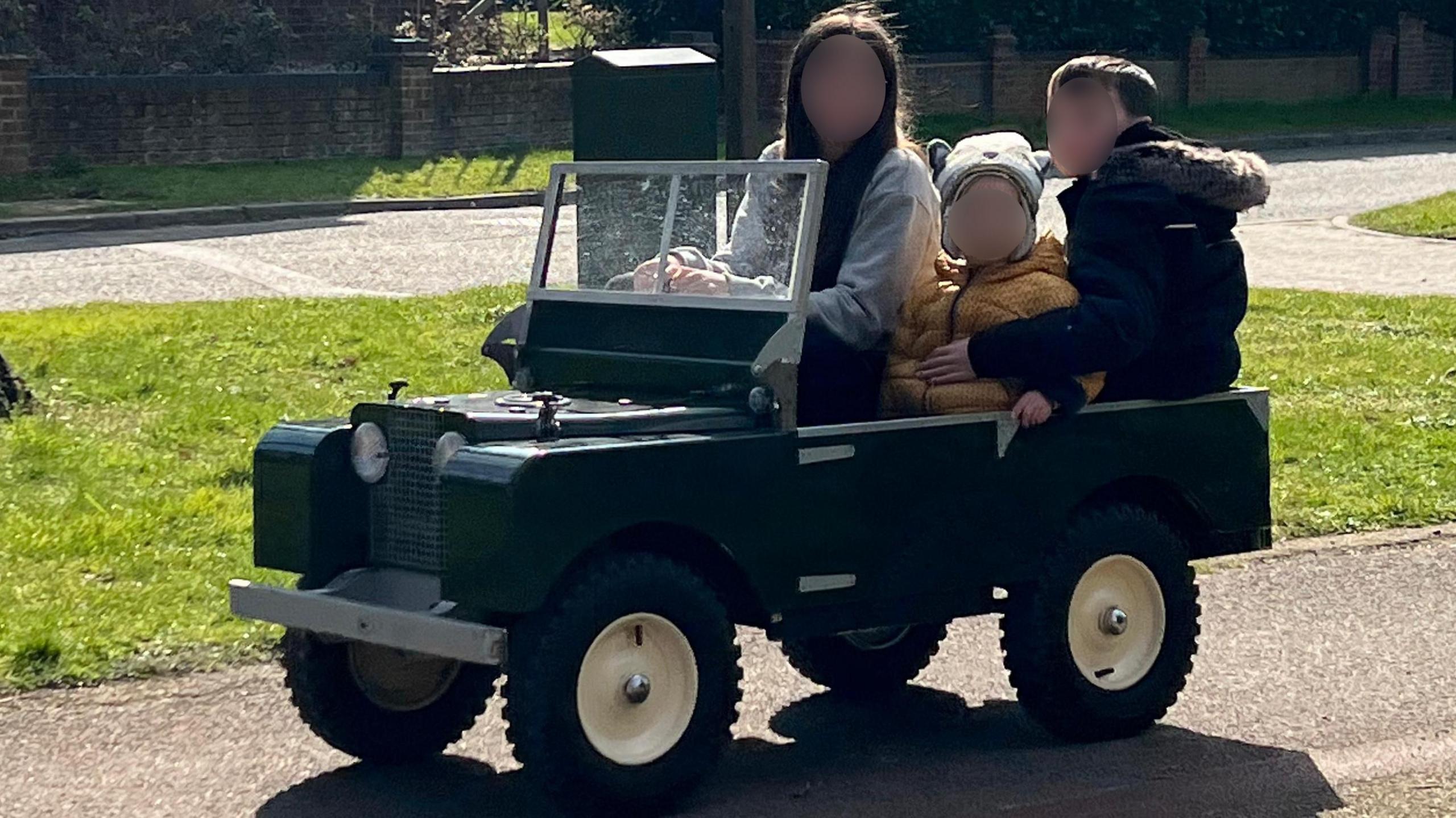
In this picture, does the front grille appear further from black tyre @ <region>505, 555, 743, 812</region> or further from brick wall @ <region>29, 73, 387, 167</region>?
brick wall @ <region>29, 73, 387, 167</region>

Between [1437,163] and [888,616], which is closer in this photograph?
[888,616]

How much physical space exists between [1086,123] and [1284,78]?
104ft

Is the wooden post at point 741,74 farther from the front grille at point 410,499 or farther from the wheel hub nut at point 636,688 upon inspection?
the wheel hub nut at point 636,688

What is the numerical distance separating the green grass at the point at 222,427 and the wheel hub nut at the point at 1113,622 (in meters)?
2.39

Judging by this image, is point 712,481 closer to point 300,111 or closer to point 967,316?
point 967,316

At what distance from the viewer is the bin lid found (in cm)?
820

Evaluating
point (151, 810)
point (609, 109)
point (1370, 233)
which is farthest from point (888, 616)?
point (1370, 233)

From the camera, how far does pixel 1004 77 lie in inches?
1262

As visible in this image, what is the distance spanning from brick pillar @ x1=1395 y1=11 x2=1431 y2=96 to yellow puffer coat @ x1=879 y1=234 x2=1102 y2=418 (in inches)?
1338

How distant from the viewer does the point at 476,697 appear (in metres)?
5.38

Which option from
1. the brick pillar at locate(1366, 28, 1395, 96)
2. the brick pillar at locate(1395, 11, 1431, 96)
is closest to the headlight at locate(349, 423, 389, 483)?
the brick pillar at locate(1366, 28, 1395, 96)

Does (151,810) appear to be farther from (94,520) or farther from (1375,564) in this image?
(1375,564)

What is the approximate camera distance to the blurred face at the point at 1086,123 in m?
5.59

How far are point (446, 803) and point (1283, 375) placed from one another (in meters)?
7.19
